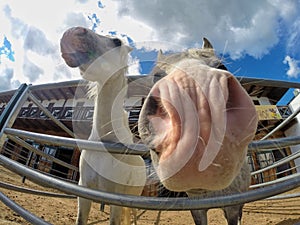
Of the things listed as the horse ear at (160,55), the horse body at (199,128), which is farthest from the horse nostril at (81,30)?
the horse body at (199,128)

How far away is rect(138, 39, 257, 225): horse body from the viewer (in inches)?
20.4

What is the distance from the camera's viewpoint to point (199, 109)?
21.5 inches

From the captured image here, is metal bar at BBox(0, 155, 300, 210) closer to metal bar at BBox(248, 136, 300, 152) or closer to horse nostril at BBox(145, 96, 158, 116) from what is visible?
metal bar at BBox(248, 136, 300, 152)

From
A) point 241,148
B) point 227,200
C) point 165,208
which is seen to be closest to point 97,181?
point 165,208

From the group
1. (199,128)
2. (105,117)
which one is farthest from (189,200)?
(105,117)

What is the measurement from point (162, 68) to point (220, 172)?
57cm

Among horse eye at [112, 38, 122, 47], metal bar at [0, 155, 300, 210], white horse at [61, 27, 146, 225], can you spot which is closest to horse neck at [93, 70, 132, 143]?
white horse at [61, 27, 146, 225]

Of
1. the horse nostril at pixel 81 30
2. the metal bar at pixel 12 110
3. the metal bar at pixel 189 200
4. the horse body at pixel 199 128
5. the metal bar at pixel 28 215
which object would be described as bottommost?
the metal bar at pixel 28 215

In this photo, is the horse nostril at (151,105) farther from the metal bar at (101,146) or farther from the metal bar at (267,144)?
the metal bar at (267,144)

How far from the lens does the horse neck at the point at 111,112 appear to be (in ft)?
4.27

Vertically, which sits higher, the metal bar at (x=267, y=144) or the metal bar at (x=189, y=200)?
the metal bar at (x=267, y=144)

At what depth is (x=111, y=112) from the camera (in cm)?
136

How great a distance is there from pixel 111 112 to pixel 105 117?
49mm

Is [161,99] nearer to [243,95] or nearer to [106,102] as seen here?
[243,95]
